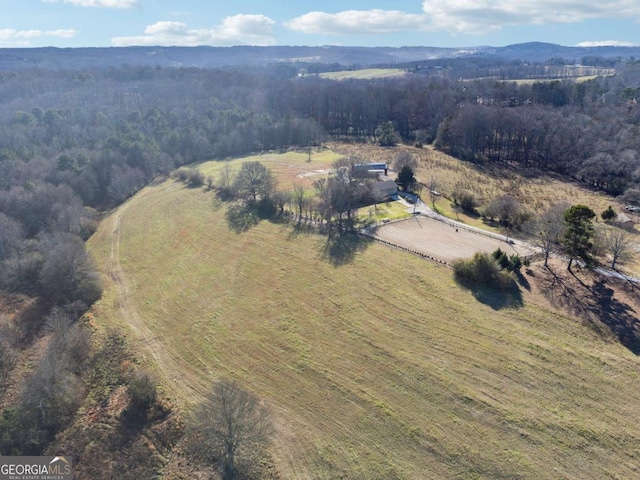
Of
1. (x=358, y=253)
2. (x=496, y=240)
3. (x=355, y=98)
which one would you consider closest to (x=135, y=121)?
(x=355, y=98)

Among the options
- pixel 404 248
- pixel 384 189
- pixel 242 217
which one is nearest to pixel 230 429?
pixel 404 248

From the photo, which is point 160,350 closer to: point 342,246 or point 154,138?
point 342,246

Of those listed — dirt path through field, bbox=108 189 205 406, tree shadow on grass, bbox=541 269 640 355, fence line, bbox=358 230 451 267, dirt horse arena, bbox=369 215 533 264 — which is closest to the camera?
dirt path through field, bbox=108 189 205 406

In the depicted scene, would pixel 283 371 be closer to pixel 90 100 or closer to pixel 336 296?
pixel 336 296

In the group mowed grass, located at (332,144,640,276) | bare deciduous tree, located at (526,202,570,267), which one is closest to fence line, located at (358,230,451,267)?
bare deciduous tree, located at (526,202,570,267)

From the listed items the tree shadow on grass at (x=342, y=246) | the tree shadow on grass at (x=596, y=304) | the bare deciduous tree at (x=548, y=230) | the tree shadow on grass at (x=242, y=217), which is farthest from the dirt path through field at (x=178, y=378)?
the bare deciduous tree at (x=548, y=230)

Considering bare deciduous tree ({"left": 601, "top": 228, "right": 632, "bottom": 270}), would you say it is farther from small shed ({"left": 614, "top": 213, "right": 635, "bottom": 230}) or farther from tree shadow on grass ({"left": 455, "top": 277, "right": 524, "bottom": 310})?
tree shadow on grass ({"left": 455, "top": 277, "right": 524, "bottom": 310})

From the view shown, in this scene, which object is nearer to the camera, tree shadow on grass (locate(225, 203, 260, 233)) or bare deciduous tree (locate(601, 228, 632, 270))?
bare deciduous tree (locate(601, 228, 632, 270))

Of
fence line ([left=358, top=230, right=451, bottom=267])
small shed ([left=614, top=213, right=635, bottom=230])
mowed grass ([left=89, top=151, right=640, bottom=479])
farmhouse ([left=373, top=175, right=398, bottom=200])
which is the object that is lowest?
mowed grass ([left=89, top=151, right=640, bottom=479])
